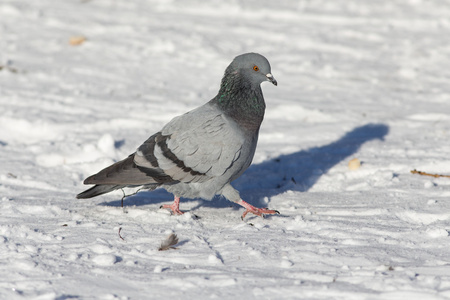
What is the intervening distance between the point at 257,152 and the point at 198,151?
1.64m

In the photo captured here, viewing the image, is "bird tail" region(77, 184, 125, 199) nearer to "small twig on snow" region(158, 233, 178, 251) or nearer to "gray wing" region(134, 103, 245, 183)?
"gray wing" region(134, 103, 245, 183)

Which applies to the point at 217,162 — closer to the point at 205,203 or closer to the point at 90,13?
the point at 205,203

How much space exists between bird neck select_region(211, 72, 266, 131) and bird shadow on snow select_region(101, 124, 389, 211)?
0.66 meters

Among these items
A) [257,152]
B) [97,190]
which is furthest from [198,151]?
[257,152]

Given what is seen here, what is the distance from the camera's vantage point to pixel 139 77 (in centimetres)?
747

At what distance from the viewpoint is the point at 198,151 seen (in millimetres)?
4008

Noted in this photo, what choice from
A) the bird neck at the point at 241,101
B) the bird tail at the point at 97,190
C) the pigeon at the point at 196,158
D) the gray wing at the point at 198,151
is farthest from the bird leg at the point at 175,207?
the bird neck at the point at 241,101

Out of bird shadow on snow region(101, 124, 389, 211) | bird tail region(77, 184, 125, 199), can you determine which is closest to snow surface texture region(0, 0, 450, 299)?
bird shadow on snow region(101, 124, 389, 211)

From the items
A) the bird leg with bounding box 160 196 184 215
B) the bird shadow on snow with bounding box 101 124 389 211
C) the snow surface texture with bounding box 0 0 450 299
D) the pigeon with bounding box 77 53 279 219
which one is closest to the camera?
the snow surface texture with bounding box 0 0 450 299

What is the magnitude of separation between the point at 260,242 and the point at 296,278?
0.55 metres

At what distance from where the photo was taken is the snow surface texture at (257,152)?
3.00 meters

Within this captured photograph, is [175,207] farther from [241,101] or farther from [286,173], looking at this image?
[286,173]

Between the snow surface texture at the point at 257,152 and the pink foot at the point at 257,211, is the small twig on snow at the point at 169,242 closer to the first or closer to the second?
the snow surface texture at the point at 257,152

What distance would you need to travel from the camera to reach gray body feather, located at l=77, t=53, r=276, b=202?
399 centimetres
